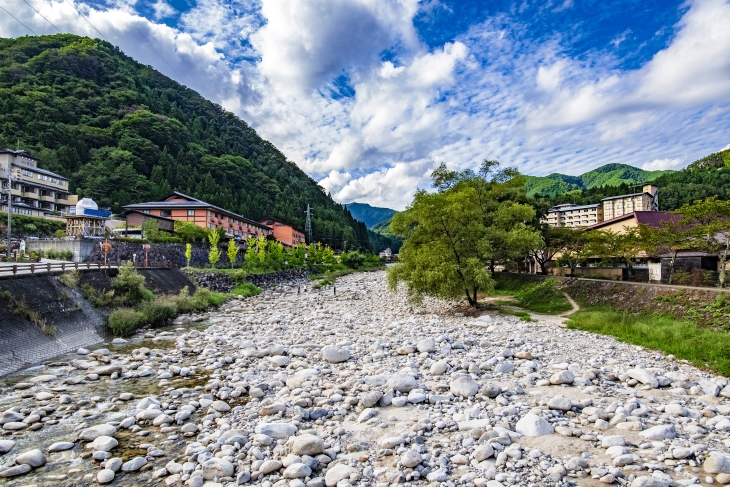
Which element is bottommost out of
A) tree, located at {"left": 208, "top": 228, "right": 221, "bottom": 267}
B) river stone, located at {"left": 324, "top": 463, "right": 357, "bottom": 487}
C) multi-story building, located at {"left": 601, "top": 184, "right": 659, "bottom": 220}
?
river stone, located at {"left": 324, "top": 463, "right": 357, "bottom": 487}

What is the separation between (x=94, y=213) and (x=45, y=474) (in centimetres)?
4376

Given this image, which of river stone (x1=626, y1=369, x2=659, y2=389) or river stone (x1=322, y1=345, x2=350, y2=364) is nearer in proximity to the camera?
river stone (x1=626, y1=369, x2=659, y2=389)

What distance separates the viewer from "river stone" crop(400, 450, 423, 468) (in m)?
5.73

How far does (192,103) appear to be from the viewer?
464ft

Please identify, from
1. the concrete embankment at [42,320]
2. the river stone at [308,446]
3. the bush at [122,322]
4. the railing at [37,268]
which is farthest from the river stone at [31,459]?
the railing at [37,268]

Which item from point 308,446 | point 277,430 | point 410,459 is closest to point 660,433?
point 410,459

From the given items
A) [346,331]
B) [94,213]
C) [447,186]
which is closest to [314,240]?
[94,213]

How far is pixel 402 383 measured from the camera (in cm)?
924

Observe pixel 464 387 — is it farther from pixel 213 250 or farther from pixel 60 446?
pixel 213 250

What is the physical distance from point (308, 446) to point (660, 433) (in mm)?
6327

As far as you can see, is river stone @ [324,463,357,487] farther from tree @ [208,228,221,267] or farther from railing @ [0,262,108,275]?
tree @ [208,228,221,267]

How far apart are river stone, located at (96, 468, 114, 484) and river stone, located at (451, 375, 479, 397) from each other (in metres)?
6.97

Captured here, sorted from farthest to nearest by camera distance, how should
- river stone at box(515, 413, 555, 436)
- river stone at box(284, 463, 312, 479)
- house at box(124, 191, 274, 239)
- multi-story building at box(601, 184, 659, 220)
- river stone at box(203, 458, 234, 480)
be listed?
multi-story building at box(601, 184, 659, 220)
house at box(124, 191, 274, 239)
river stone at box(515, 413, 555, 436)
river stone at box(203, 458, 234, 480)
river stone at box(284, 463, 312, 479)

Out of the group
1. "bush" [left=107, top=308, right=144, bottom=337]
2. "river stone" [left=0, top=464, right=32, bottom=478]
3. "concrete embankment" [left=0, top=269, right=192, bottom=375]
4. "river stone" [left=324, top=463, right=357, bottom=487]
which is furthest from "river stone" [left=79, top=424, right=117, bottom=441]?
"bush" [left=107, top=308, right=144, bottom=337]
